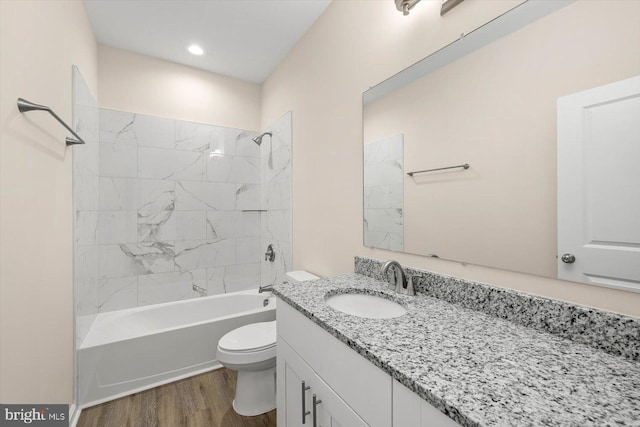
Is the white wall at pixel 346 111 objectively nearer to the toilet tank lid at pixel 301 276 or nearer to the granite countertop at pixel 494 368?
the toilet tank lid at pixel 301 276

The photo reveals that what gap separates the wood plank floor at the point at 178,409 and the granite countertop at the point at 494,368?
47.5 inches

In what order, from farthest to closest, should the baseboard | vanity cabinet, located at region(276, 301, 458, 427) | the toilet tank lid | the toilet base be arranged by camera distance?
the toilet tank lid
the toilet base
the baseboard
vanity cabinet, located at region(276, 301, 458, 427)

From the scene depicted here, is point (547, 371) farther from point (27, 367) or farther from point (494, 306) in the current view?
point (27, 367)

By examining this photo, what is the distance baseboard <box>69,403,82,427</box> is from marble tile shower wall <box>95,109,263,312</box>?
0.89 m

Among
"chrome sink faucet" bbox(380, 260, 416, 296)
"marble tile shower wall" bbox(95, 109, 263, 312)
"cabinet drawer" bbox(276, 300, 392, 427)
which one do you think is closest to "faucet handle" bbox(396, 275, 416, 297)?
"chrome sink faucet" bbox(380, 260, 416, 296)

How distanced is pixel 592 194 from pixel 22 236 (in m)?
1.95

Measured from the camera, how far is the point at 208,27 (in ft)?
7.07

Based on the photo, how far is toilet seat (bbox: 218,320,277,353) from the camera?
167cm

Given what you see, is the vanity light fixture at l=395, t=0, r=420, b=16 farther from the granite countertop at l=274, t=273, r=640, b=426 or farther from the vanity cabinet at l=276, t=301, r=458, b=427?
the vanity cabinet at l=276, t=301, r=458, b=427

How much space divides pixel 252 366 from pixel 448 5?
2.08 meters

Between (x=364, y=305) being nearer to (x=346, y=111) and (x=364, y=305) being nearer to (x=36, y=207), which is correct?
(x=346, y=111)

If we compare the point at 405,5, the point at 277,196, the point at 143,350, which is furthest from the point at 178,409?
the point at 405,5

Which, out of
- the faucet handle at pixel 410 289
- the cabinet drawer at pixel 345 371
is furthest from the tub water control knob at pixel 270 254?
the faucet handle at pixel 410 289

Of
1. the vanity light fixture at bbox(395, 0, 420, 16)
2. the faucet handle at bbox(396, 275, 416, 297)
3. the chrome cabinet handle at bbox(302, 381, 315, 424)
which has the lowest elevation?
the chrome cabinet handle at bbox(302, 381, 315, 424)
